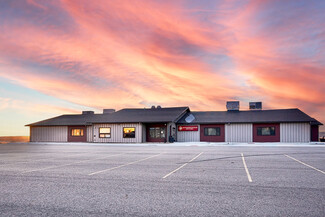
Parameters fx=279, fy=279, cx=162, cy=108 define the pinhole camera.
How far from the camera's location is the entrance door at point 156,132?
40.4 metres

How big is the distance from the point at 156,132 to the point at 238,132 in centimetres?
1184

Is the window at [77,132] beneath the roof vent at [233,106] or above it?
beneath

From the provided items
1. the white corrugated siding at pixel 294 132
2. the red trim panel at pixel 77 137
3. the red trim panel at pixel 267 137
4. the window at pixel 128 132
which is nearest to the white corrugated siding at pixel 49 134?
the red trim panel at pixel 77 137

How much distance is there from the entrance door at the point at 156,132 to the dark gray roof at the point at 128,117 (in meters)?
1.29

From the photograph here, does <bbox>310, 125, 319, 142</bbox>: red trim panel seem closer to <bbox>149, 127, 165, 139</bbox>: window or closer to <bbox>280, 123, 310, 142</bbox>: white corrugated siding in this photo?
<bbox>280, 123, 310, 142</bbox>: white corrugated siding

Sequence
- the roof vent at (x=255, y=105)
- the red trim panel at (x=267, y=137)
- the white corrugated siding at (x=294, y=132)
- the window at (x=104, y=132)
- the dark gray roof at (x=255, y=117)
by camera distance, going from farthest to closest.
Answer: the roof vent at (x=255, y=105) → the window at (x=104, y=132) → the red trim panel at (x=267, y=137) → the dark gray roof at (x=255, y=117) → the white corrugated siding at (x=294, y=132)

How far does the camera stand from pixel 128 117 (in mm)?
42344

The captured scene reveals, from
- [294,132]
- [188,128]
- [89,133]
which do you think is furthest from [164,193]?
[89,133]

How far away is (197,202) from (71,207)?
2.93 m

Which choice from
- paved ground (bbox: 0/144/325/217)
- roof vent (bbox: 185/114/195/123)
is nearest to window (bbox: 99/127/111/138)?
roof vent (bbox: 185/114/195/123)

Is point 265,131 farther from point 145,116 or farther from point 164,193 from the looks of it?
point 164,193

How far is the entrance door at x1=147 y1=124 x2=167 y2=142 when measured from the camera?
133ft

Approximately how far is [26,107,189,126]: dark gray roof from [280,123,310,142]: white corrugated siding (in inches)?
584

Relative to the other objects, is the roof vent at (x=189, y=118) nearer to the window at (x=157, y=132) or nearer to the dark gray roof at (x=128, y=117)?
the dark gray roof at (x=128, y=117)
